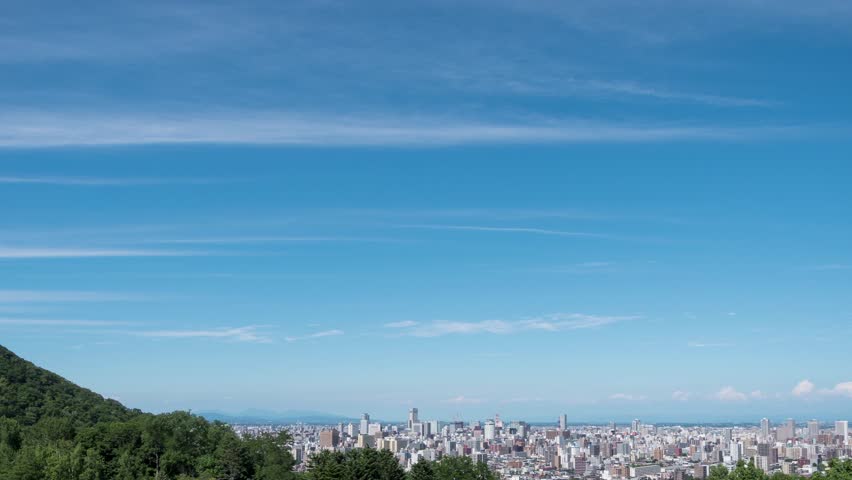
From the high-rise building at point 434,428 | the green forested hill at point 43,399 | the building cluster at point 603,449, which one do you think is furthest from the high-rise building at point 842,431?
the green forested hill at point 43,399

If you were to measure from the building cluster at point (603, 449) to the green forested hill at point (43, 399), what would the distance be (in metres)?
19.9

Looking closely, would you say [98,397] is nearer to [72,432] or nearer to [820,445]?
[72,432]

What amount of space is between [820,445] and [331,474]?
3542 inches

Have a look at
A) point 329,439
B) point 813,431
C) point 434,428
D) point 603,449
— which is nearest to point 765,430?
point 813,431

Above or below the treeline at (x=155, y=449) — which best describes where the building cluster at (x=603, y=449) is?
below

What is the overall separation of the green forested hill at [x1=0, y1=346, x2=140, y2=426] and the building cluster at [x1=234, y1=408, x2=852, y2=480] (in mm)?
19920

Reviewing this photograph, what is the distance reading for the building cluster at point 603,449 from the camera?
3425 inches

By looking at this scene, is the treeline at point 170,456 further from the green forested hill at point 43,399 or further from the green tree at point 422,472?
the green forested hill at point 43,399

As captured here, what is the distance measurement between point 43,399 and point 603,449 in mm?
84152

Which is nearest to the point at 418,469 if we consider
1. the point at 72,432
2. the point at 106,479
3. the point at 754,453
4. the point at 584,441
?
the point at 106,479

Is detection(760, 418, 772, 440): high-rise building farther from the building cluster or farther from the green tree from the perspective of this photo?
the green tree

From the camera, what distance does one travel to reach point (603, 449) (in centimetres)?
11875

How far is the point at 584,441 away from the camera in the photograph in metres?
126

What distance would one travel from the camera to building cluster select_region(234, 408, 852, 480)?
87000 millimetres
